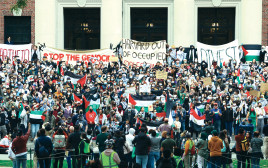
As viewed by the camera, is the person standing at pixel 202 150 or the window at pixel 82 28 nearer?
the person standing at pixel 202 150

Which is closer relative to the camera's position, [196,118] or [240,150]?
[240,150]

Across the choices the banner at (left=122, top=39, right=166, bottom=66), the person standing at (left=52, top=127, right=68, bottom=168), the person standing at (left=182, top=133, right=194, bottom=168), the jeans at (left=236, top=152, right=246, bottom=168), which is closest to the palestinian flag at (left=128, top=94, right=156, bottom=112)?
the jeans at (left=236, top=152, right=246, bottom=168)

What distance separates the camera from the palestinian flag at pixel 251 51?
41000 millimetres

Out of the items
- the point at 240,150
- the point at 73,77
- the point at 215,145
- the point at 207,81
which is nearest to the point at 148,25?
the point at 73,77

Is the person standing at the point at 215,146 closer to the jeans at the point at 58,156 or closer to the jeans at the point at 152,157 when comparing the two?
the jeans at the point at 152,157

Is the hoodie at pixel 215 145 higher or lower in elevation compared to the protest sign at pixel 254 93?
lower

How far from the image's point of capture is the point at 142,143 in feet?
67.0

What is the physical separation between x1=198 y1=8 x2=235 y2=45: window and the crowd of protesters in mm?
6575

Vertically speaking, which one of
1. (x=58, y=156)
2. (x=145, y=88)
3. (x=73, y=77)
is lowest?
(x=58, y=156)

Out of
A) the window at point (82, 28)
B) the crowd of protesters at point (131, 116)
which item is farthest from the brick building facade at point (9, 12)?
the crowd of protesters at point (131, 116)

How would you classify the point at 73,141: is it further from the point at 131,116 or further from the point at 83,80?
the point at 83,80

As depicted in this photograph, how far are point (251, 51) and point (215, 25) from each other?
18.6 ft

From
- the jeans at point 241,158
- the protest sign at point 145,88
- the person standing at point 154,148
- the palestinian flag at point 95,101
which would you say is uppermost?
the protest sign at point 145,88

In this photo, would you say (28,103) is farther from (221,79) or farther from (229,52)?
(229,52)
